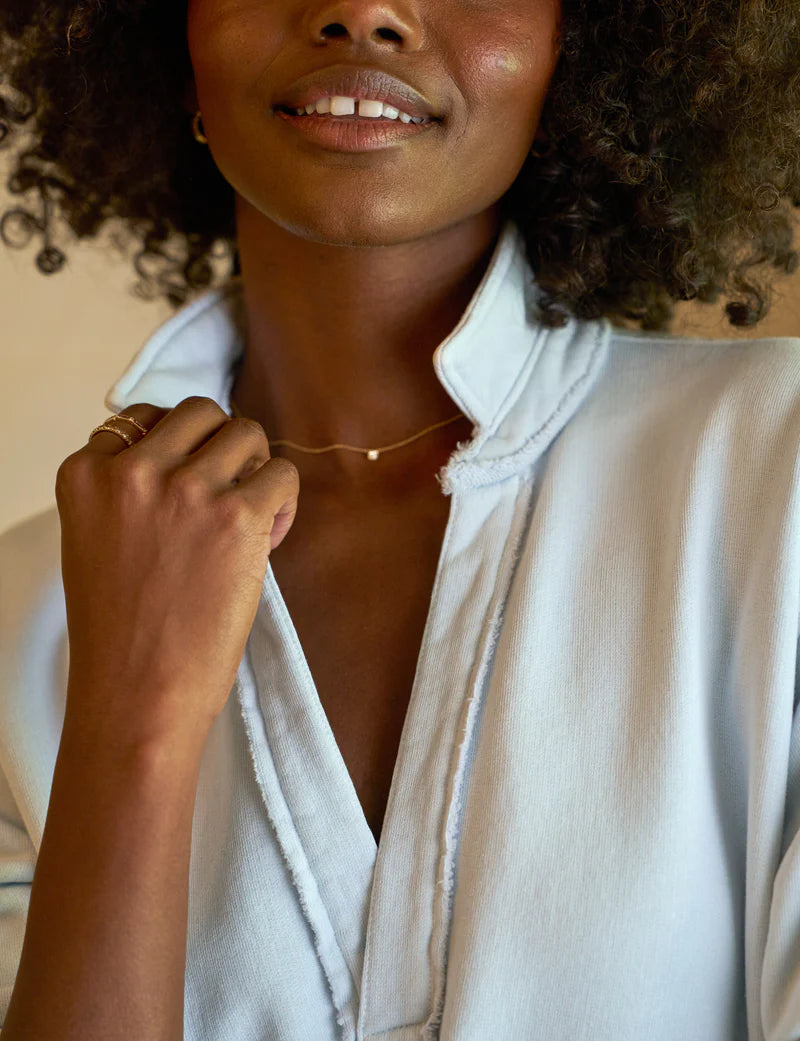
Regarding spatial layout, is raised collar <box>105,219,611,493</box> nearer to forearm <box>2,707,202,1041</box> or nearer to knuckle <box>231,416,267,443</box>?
knuckle <box>231,416,267,443</box>

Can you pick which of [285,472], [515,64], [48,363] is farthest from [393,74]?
[48,363]

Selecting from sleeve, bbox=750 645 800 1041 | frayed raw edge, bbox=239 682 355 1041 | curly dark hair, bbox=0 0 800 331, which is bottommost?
frayed raw edge, bbox=239 682 355 1041

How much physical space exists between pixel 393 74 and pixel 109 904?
0.76 metres

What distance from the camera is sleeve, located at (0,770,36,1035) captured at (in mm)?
1254

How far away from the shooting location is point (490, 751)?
42.3 inches

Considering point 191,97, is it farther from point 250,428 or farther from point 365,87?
point 250,428

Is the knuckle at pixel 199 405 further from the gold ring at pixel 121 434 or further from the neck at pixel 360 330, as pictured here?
the neck at pixel 360 330

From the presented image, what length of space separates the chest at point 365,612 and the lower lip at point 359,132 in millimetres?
373

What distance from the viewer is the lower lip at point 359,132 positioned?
3.75 ft

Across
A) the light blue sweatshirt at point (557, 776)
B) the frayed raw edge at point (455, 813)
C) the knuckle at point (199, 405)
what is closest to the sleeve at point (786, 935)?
the light blue sweatshirt at point (557, 776)

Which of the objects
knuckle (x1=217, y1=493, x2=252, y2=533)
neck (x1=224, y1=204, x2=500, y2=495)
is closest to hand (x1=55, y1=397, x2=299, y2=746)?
knuckle (x1=217, y1=493, x2=252, y2=533)

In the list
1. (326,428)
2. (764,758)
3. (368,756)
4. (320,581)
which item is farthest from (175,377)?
(764,758)

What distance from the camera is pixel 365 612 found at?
4.16ft

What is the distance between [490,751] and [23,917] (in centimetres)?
56
